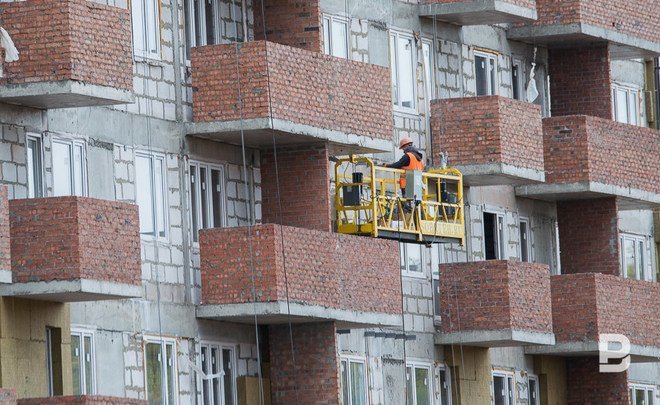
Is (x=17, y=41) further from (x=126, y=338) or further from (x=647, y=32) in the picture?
(x=647, y=32)

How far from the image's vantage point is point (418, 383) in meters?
61.5

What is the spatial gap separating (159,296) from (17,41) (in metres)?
6.96

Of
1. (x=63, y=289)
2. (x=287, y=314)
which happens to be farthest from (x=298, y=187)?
(x=63, y=289)

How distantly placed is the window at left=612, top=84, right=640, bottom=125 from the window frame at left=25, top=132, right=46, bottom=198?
25945mm

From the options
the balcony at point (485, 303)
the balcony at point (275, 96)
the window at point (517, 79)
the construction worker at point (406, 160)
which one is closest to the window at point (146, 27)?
the balcony at point (275, 96)

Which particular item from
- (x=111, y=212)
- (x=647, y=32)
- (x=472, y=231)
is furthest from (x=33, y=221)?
(x=647, y=32)

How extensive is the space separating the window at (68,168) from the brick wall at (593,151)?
18.7 meters

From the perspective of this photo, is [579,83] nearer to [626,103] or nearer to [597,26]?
[597,26]

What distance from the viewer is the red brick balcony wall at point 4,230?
45688mm

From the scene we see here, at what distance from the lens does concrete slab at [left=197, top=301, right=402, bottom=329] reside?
52875mm

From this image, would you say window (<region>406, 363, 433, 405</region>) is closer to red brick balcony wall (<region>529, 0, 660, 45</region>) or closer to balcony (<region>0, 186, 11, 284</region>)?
red brick balcony wall (<region>529, 0, 660, 45</region>)

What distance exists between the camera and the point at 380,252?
56688 mm

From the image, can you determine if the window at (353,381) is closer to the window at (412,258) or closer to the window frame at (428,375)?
the window frame at (428,375)

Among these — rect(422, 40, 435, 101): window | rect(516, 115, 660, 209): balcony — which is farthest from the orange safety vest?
rect(516, 115, 660, 209): balcony
